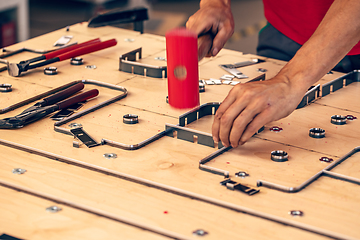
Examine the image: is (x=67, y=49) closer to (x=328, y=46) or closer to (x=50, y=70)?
(x=50, y=70)

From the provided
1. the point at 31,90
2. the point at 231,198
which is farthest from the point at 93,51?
the point at 231,198

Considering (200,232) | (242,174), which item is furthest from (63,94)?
(200,232)

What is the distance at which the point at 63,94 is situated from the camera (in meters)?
1.59

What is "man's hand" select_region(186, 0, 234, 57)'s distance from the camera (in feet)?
5.30

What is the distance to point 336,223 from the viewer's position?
1.00m

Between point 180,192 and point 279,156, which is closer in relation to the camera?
point 180,192

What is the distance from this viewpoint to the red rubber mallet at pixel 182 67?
4.26 ft

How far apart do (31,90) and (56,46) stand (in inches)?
17.8

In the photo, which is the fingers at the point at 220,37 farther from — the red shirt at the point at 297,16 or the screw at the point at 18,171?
the screw at the point at 18,171

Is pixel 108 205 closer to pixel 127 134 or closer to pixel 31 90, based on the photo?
pixel 127 134

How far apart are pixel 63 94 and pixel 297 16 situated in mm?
990

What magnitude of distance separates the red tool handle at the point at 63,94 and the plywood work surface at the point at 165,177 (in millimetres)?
72

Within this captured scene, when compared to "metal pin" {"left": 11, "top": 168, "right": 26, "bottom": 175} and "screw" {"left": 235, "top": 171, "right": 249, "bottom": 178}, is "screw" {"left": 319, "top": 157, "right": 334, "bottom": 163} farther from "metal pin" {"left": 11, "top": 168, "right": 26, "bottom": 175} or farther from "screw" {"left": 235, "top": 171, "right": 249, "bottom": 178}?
"metal pin" {"left": 11, "top": 168, "right": 26, "bottom": 175}

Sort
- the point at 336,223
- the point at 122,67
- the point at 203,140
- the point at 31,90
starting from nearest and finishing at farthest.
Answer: the point at 336,223 < the point at 203,140 < the point at 31,90 < the point at 122,67
